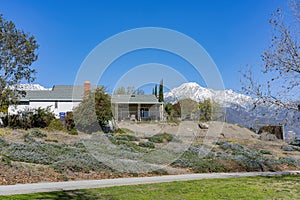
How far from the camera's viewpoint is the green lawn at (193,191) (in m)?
6.22

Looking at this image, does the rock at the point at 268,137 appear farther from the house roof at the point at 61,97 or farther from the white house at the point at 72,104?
the house roof at the point at 61,97

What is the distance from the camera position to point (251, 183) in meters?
8.36

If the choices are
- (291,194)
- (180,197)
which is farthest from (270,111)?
(180,197)

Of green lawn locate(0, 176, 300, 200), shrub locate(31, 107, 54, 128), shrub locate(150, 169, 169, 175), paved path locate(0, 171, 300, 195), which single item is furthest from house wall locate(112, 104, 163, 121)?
green lawn locate(0, 176, 300, 200)

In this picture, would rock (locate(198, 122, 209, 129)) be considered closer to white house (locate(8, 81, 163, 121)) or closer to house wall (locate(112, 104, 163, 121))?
house wall (locate(112, 104, 163, 121))

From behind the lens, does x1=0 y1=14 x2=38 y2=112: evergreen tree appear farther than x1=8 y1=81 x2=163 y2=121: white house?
No

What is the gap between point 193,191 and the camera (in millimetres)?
6902

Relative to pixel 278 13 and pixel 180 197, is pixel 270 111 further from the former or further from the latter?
pixel 180 197

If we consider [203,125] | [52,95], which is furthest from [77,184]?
[52,95]

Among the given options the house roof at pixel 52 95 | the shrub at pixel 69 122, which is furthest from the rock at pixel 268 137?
the house roof at pixel 52 95

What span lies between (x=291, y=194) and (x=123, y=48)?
7.86 m

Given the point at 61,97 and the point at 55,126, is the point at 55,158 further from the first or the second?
the point at 61,97

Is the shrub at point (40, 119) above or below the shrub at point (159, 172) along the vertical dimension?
above

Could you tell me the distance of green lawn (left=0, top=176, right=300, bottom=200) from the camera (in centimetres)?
622
